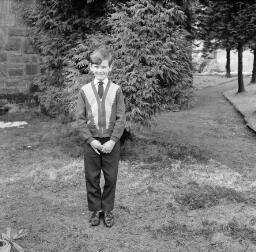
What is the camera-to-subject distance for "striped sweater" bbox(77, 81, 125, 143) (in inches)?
169

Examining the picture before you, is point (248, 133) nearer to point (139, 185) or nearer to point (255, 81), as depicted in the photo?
point (139, 185)

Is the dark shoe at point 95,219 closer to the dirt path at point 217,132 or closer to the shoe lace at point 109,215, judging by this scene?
the shoe lace at point 109,215

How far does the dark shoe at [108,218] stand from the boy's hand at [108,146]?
848 mm

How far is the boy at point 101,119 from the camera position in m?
4.25

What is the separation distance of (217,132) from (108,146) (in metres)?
6.92

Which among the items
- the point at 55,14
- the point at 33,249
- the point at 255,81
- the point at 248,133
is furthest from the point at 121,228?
the point at 255,81

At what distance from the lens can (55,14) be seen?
791 centimetres

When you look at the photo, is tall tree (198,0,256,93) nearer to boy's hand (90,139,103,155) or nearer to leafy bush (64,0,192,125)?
leafy bush (64,0,192,125)

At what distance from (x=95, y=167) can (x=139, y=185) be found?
1.70 metres

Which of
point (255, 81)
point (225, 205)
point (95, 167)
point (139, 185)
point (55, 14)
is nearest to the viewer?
point (95, 167)

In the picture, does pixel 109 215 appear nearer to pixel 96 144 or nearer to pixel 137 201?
pixel 137 201

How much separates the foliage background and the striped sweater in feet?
7.84

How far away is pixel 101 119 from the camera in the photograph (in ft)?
14.1

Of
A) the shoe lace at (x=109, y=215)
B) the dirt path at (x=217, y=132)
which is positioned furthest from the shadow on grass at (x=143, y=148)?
the shoe lace at (x=109, y=215)
